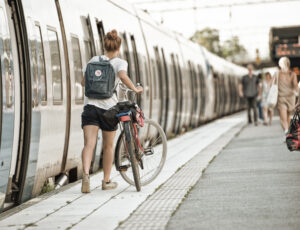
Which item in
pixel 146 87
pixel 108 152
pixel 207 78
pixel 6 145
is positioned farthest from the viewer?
pixel 207 78

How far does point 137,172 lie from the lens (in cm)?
793

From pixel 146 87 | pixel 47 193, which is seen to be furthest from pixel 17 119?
pixel 146 87

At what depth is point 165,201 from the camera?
23.4 feet

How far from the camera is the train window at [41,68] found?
25.5ft

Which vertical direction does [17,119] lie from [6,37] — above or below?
below

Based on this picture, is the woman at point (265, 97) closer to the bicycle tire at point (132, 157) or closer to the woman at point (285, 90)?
the woman at point (285, 90)

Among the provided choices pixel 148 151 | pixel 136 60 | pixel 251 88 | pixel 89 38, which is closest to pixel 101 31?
pixel 89 38

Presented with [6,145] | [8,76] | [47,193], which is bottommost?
[47,193]

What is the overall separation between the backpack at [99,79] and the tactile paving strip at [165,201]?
1.15 m

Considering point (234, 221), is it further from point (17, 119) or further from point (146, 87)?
point (146, 87)

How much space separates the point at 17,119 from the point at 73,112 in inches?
80.2

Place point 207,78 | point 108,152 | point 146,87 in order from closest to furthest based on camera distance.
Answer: point 108,152 → point 146,87 → point 207,78

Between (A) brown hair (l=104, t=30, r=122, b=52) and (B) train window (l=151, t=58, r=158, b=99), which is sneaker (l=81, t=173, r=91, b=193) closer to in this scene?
(A) brown hair (l=104, t=30, r=122, b=52)

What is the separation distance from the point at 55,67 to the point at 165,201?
224 cm
